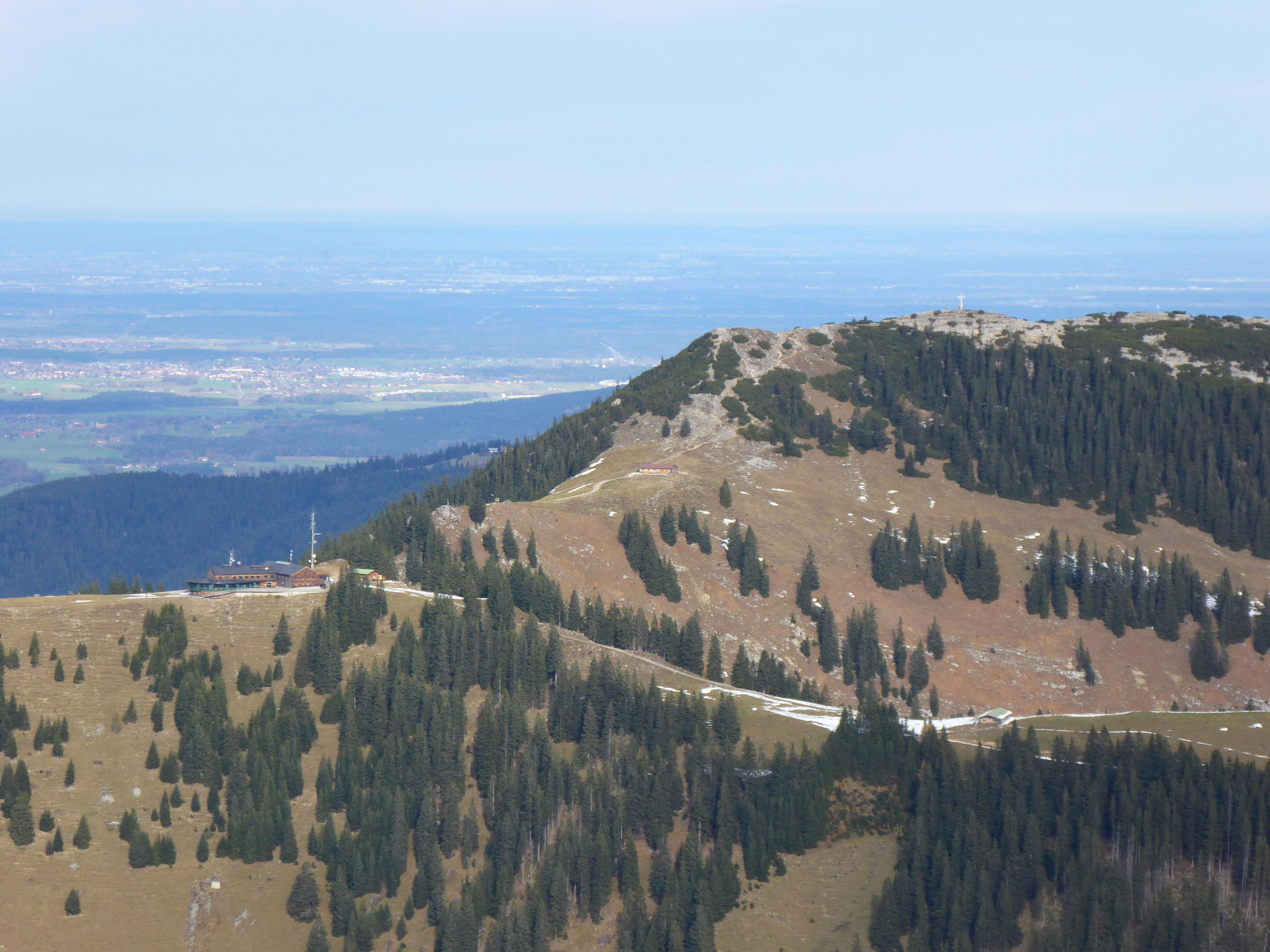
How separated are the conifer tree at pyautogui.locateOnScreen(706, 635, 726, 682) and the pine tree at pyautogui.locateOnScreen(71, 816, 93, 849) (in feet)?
192

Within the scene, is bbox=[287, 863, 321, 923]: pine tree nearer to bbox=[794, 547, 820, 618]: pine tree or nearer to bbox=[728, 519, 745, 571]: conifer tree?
bbox=[728, 519, 745, 571]: conifer tree

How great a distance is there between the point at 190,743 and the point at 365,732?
45.2 ft

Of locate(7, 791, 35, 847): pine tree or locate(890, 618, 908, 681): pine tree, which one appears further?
locate(890, 618, 908, 681): pine tree

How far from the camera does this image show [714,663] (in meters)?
152

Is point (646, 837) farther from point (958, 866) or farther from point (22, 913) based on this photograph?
point (22, 913)

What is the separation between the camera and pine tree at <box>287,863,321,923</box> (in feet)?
368

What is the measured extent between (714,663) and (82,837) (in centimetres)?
6187

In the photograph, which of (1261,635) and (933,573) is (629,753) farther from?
(1261,635)

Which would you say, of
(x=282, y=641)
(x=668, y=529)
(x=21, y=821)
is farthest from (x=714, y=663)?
(x=21, y=821)

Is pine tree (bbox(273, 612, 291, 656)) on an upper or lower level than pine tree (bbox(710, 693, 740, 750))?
upper

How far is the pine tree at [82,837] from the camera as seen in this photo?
370ft

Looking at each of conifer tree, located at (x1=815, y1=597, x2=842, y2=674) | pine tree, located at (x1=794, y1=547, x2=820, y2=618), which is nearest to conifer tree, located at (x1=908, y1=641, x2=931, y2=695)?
conifer tree, located at (x1=815, y1=597, x2=842, y2=674)

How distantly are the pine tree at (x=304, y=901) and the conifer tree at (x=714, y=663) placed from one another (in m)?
47.8

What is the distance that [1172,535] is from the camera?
192 meters
